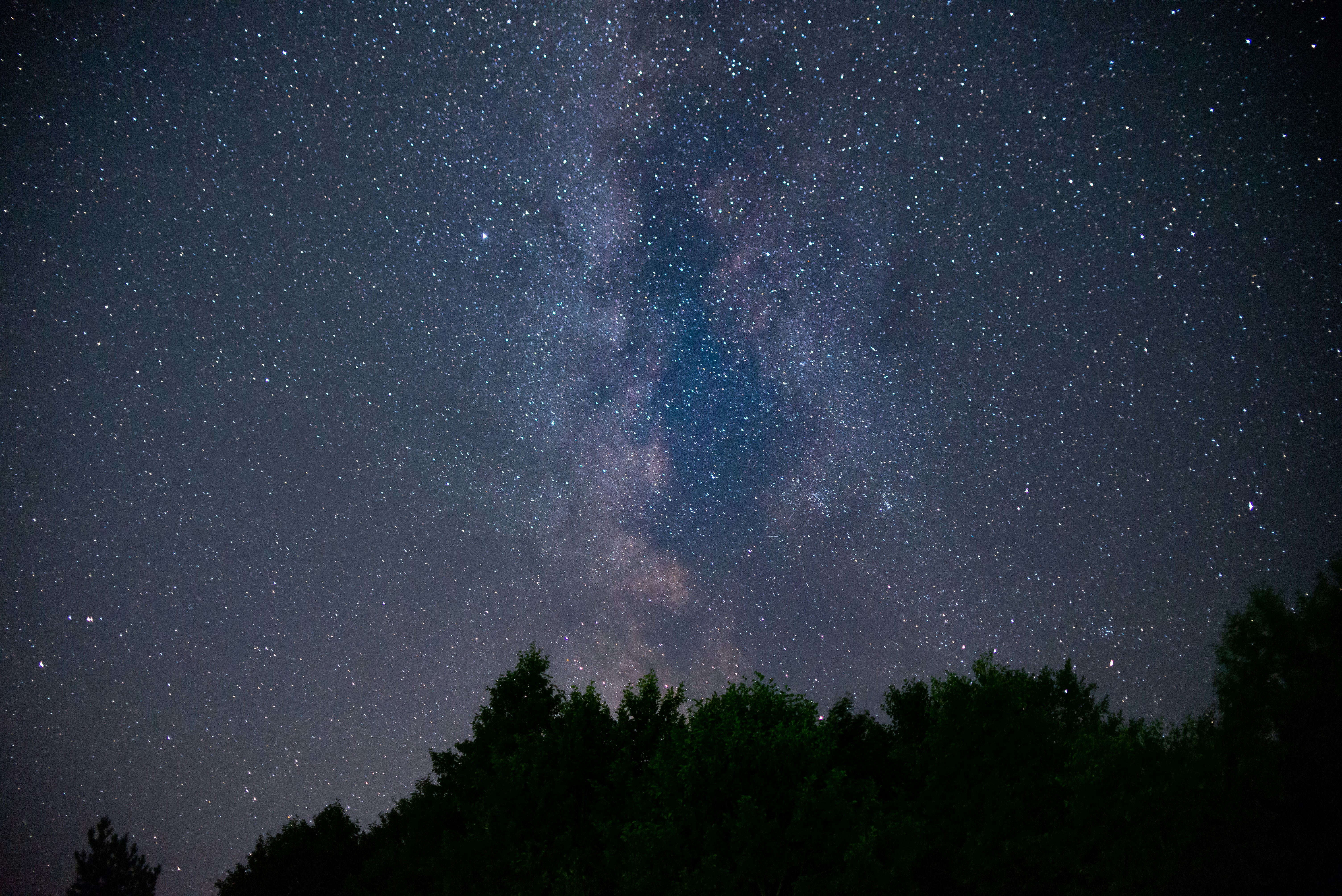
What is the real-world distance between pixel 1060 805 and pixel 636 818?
48.1 feet

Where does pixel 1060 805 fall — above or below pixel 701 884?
above

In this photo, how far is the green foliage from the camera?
66.0ft

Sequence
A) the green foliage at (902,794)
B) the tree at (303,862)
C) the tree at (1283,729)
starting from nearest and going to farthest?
the tree at (1283,729) → the green foliage at (902,794) → the tree at (303,862)

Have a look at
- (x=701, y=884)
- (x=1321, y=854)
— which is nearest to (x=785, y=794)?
(x=701, y=884)

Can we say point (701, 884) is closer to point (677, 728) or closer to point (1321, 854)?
point (677, 728)

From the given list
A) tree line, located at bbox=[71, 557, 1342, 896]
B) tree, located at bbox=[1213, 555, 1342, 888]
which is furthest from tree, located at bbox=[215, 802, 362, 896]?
tree, located at bbox=[1213, 555, 1342, 888]

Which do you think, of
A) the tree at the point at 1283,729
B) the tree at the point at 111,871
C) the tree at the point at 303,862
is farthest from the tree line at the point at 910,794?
the tree at the point at 111,871

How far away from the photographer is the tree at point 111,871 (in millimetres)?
42531

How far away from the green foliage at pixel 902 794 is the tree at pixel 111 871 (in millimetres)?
29035

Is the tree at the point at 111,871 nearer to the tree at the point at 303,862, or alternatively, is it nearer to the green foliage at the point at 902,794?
the tree at the point at 303,862

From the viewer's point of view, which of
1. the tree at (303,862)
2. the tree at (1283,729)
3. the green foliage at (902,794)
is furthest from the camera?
the tree at (303,862)

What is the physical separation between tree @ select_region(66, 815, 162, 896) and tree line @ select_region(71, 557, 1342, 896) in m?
29.0

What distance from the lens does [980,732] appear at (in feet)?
80.4

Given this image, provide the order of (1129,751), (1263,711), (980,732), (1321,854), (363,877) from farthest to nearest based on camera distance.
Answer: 1. (363,877)
2. (980,732)
3. (1263,711)
4. (1129,751)
5. (1321,854)
